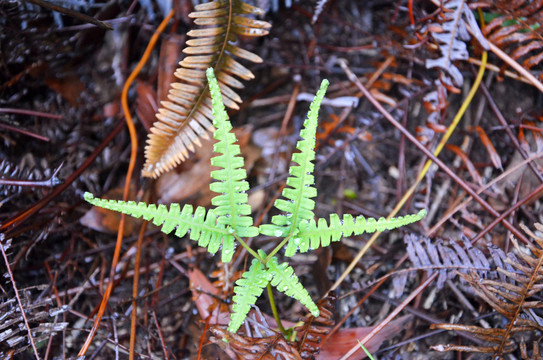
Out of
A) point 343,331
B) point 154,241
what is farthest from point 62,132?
point 343,331

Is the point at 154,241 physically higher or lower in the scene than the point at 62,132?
lower

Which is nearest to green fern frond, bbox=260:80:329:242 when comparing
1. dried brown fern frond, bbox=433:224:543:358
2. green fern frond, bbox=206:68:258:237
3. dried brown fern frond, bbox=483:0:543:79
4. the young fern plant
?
the young fern plant

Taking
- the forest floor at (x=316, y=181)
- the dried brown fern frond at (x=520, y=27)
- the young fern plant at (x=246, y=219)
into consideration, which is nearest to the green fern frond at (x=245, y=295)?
the young fern plant at (x=246, y=219)

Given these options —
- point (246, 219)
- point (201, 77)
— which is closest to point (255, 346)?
point (246, 219)

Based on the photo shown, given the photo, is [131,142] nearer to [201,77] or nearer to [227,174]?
[201,77]

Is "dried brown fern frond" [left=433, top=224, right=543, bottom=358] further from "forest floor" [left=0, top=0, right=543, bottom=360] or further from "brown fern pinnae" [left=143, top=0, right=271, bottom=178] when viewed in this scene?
"brown fern pinnae" [left=143, top=0, right=271, bottom=178]

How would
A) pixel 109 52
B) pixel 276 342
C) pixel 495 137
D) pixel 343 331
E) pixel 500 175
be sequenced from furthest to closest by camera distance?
pixel 109 52 < pixel 495 137 < pixel 500 175 < pixel 343 331 < pixel 276 342

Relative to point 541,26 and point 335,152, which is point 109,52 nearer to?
point 335,152
